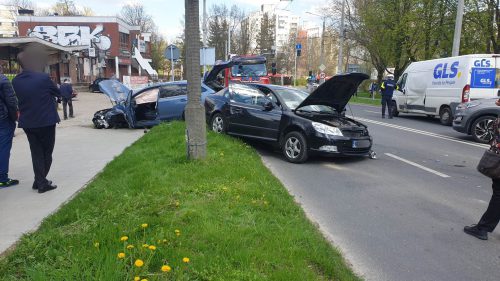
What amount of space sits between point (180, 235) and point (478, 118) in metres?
10.5

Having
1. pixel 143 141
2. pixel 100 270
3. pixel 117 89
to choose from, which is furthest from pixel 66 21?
pixel 100 270

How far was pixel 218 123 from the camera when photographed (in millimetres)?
10383

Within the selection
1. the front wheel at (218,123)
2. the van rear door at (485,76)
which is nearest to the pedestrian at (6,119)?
the front wheel at (218,123)

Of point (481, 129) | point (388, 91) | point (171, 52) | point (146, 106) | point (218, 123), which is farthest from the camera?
point (171, 52)

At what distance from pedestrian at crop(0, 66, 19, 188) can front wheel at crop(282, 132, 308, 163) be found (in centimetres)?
497

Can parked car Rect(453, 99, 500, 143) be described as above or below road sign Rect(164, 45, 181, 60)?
below

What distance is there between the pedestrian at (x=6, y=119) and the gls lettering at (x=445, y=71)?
14.3 metres

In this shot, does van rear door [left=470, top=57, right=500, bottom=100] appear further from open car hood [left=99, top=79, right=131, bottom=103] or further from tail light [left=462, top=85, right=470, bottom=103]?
open car hood [left=99, top=79, right=131, bottom=103]

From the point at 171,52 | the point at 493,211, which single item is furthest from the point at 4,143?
the point at 171,52

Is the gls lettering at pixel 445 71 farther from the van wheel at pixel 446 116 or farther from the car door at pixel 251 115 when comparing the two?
the car door at pixel 251 115

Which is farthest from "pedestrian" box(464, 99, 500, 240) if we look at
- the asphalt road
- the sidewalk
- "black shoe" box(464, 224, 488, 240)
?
the sidewalk

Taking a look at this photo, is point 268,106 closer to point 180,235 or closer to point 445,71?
point 180,235

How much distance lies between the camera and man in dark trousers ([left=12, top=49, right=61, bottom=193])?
221 inches

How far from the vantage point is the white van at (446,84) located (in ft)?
46.0
